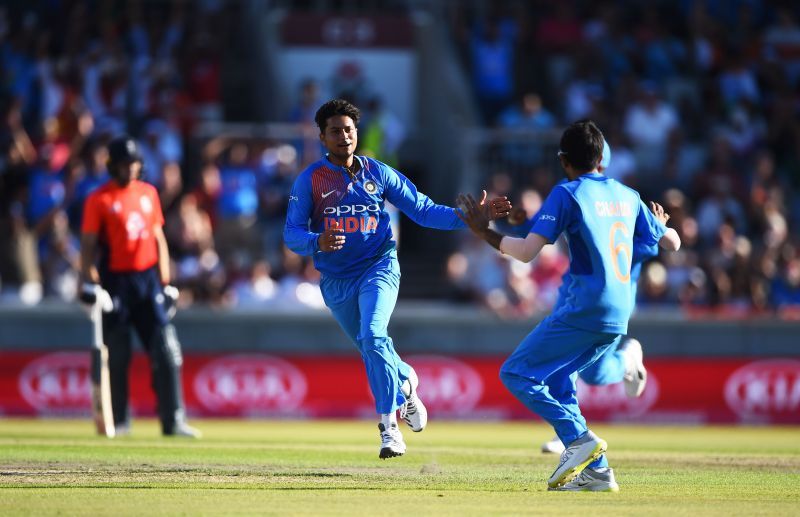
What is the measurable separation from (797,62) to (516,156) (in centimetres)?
681

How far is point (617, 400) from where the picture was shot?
18.3 m

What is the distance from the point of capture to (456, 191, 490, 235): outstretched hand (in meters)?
8.70

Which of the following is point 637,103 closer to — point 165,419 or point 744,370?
point 744,370

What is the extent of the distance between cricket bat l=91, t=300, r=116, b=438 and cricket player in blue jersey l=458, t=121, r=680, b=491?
4.94 metres

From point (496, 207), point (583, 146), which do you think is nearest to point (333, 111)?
point (496, 207)

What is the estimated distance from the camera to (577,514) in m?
7.31

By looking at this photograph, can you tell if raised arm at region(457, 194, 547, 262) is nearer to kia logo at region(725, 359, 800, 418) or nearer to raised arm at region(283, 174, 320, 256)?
raised arm at region(283, 174, 320, 256)

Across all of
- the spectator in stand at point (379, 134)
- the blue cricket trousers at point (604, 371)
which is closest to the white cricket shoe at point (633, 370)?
the blue cricket trousers at point (604, 371)

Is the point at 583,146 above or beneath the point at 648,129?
beneath

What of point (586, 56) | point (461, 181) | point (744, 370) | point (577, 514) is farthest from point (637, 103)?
point (577, 514)

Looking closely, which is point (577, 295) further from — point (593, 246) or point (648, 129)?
point (648, 129)

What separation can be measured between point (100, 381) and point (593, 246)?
5611mm

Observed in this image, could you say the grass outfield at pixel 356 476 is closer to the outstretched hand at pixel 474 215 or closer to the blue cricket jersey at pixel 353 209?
the blue cricket jersey at pixel 353 209

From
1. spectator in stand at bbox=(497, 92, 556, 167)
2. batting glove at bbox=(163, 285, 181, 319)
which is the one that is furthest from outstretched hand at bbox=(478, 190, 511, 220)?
spectator in stand at bbox=(497, 92, 556, 167)
